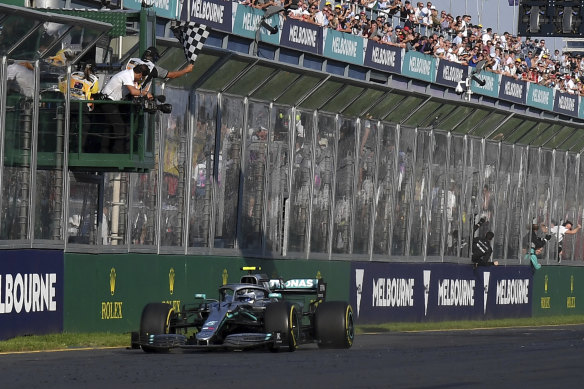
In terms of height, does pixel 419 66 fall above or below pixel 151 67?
above

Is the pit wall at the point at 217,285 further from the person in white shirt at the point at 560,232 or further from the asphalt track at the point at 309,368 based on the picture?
the asphalt track at the point at 309,368

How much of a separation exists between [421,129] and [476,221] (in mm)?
3233

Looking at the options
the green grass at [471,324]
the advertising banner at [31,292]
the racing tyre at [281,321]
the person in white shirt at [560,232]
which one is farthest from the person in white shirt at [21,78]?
the person in white shirt at [560,232]

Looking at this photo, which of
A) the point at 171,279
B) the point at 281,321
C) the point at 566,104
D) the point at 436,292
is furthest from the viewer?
the point at 566,104

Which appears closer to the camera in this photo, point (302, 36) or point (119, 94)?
point (119, 94)

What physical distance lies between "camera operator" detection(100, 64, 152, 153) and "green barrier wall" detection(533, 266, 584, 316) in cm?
1653

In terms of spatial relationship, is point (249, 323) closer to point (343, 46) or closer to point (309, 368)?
point (309, 368)

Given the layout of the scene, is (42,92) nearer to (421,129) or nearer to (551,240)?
(421,129)

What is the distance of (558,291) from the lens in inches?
1398

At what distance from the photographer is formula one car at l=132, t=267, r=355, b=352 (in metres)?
16.3

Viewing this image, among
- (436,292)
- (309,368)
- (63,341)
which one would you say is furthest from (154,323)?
(436,292)

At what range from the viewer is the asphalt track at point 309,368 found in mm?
11883

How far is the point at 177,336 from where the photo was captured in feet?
53.0

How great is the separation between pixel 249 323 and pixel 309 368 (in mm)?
3294
